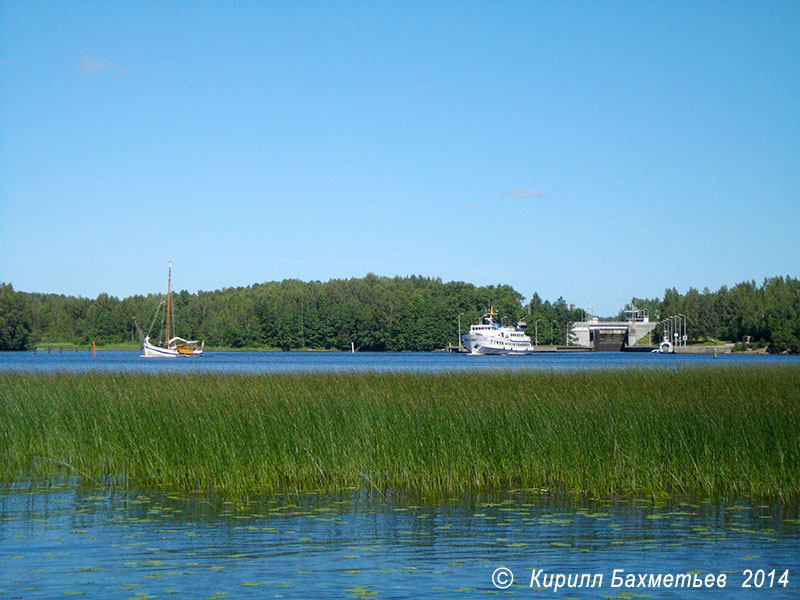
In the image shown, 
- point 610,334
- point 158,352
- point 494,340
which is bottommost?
point 158,352

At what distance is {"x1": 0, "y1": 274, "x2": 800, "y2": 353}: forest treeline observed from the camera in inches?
5935

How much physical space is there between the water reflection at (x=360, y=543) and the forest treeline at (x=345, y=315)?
435ft

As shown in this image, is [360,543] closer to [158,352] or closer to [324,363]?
[324,363]

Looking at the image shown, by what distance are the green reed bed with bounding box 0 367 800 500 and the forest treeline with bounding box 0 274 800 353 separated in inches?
5050

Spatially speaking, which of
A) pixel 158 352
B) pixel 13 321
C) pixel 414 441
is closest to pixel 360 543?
pixel 414 441

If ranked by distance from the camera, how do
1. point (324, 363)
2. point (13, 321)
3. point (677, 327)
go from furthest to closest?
point (677, 327) < point (13, 321) < point (324, 363)

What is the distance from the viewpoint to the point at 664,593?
7969mm

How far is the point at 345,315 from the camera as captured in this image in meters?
153

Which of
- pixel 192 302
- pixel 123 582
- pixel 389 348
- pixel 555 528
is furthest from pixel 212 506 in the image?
pixel 192 302

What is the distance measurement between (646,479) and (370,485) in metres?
3.97

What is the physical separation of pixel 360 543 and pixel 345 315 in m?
144

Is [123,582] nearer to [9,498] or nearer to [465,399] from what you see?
[9,498]

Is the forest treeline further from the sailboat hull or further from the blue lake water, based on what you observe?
the blue lake water

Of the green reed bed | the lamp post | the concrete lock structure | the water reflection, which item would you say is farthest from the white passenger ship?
the water reflection
